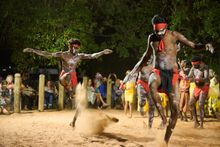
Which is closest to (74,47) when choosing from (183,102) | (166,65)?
(166,65)

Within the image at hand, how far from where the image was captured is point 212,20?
661 inches

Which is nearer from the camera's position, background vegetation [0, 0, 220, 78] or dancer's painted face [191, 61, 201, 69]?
dancer's painted face [191, 61, 201, 69]

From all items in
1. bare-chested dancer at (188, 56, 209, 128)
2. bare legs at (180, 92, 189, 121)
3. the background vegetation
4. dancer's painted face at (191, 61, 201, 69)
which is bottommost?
bare legs at (180, 92, 189, 121)

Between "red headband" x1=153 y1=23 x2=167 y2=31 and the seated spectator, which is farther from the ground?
"red headband" x1=153 y1=23 x2=167 y2=31

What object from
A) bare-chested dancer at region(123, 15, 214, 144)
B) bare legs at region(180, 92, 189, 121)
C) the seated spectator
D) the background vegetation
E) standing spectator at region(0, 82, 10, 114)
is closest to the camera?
bare-chested dancer at region(123, 15, 214, 144)

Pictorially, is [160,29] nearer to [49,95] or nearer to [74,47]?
[74,47]

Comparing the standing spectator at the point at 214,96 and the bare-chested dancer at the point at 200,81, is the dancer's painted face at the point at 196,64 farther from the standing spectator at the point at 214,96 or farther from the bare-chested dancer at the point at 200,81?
the standing spectator at the point at 214,96

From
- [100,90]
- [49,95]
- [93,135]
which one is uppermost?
[100,90]

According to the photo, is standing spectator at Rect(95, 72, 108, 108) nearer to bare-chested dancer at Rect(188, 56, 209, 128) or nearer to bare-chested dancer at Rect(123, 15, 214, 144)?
bare-chested dancer at Rect(188, 56, 209, 128)

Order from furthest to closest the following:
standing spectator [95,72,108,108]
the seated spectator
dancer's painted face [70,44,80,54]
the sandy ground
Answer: standing spectator [95,72,108,108], the seated spectator, dancer's painted face [70,44,80,54], the sandy ground

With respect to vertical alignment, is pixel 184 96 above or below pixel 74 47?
below

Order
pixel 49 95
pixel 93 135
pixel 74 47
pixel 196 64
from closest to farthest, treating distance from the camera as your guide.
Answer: pixel 93 135
pixel 74 47
pixel 196 64
pixel 49 95

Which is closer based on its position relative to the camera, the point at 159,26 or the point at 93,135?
the point at 159,26

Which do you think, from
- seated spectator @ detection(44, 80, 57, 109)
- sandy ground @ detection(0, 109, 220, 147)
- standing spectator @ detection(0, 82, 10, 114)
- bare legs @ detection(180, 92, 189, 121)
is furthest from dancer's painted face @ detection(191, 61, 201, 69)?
seated spectator @ detection(44, 80, 57, 109)
